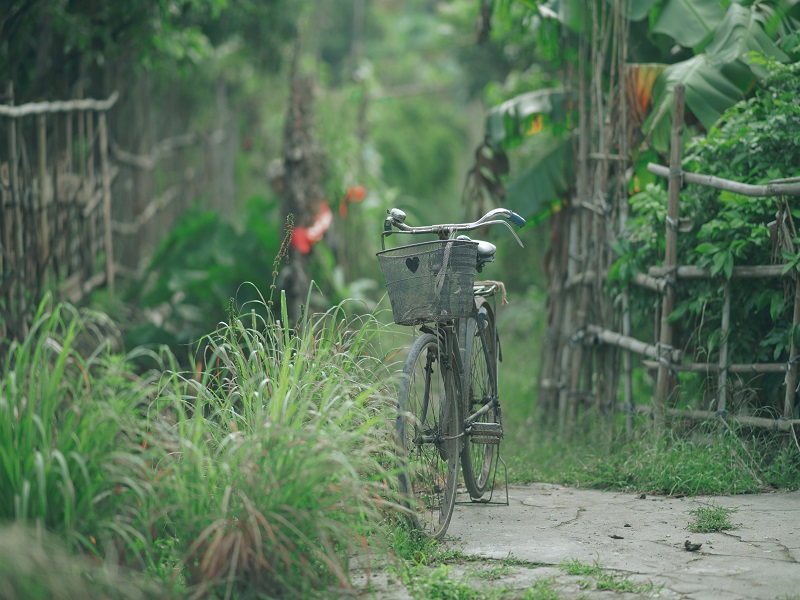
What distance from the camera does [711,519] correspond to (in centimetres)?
408

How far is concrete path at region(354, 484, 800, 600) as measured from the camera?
327cm

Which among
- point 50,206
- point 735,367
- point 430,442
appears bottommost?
point 430,442

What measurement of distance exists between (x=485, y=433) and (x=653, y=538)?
0.85m

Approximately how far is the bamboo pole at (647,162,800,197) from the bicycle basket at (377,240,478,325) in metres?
1.79

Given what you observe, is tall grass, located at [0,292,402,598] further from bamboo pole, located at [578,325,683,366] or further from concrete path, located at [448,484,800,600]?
bamboo pole, located at [578,325,683,366]

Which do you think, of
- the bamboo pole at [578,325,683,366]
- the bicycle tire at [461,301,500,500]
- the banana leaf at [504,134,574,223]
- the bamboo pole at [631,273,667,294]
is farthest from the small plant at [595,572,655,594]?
the banana leaf at [504,134,574,223]

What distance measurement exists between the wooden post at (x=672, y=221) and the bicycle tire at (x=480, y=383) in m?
1.11

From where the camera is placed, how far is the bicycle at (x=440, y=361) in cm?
374

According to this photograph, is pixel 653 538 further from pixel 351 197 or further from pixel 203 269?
pixel 351 197

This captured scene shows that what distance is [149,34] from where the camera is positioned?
25.7 ft

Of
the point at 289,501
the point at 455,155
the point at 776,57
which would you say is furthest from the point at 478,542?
the point at 455,155

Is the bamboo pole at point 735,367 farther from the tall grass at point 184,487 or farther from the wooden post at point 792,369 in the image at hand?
the tall grass at point 184,487

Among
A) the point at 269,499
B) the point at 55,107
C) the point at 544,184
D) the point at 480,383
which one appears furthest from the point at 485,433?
the point at 55,107

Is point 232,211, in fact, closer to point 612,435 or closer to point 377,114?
point 377,114
